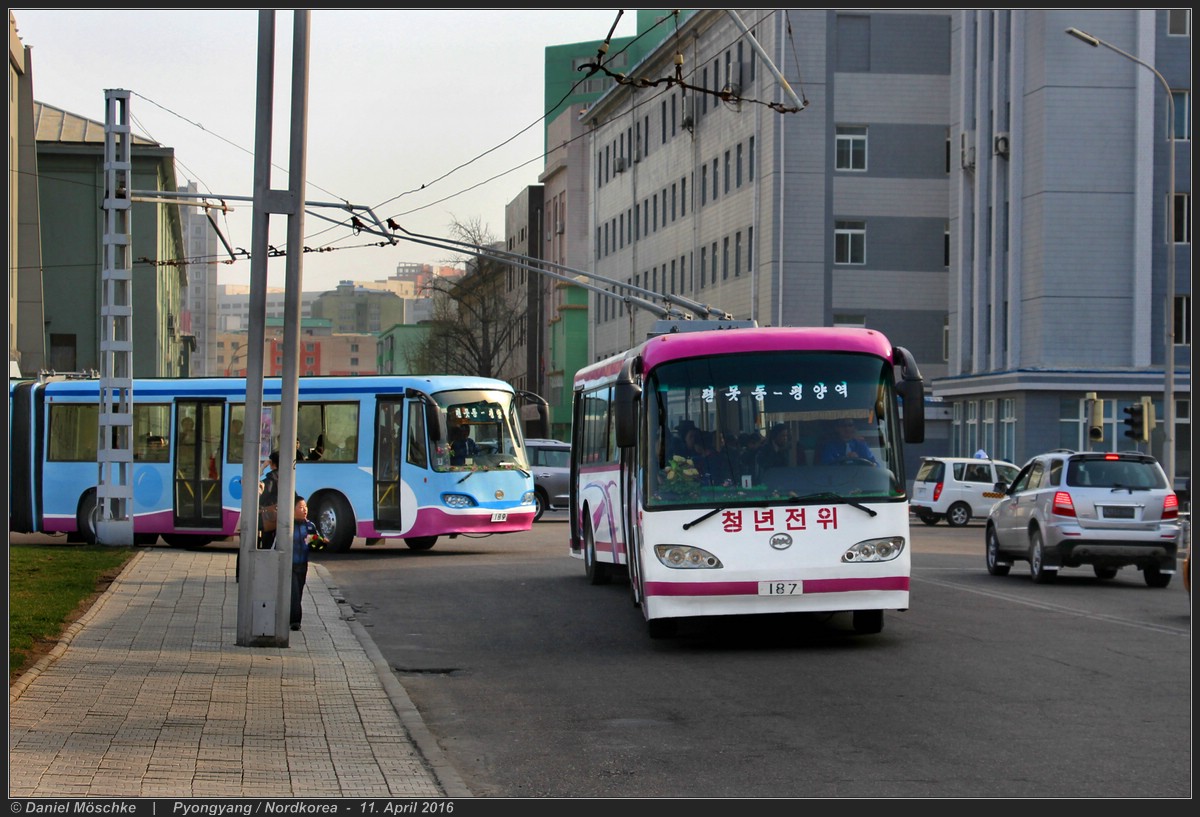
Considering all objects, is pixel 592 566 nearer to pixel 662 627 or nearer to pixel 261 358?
pixel 662 627

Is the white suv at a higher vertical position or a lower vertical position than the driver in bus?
lower

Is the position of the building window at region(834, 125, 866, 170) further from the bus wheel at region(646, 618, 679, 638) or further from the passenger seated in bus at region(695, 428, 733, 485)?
the passenger seated in bus at region(695, 428, 733, 485)

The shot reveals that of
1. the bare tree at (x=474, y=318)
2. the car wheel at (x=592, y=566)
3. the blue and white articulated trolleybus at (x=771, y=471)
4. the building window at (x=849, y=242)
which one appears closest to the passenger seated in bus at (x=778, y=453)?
the blue and white articulated trolleybus at (x=771, y=471)

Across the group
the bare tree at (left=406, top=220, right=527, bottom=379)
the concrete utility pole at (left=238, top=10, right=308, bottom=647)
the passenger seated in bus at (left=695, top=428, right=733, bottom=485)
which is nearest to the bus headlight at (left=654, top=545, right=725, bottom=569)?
the passenger seated in bus at (left=695, top=428, right=733, bottom=485)

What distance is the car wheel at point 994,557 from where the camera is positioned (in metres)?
24.1

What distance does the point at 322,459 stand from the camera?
28734 mm

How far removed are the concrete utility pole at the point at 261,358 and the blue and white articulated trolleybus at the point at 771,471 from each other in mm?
2892

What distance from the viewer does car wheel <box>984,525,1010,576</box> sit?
950 inches

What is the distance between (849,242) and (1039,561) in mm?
41242

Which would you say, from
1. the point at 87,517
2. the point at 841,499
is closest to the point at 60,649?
the point at 841,499

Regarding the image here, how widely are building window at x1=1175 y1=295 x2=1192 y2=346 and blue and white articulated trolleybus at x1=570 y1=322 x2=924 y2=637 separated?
38892mm

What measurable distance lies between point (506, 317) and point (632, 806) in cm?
8461

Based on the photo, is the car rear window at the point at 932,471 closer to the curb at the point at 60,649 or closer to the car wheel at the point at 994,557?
the car wheel at the point at 994,557

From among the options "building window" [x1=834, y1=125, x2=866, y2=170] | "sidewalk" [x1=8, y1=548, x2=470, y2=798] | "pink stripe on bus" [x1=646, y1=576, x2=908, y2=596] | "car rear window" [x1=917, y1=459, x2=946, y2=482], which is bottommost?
"sidewalk" [x1=8, y1=548, x2=470, y2=798]
